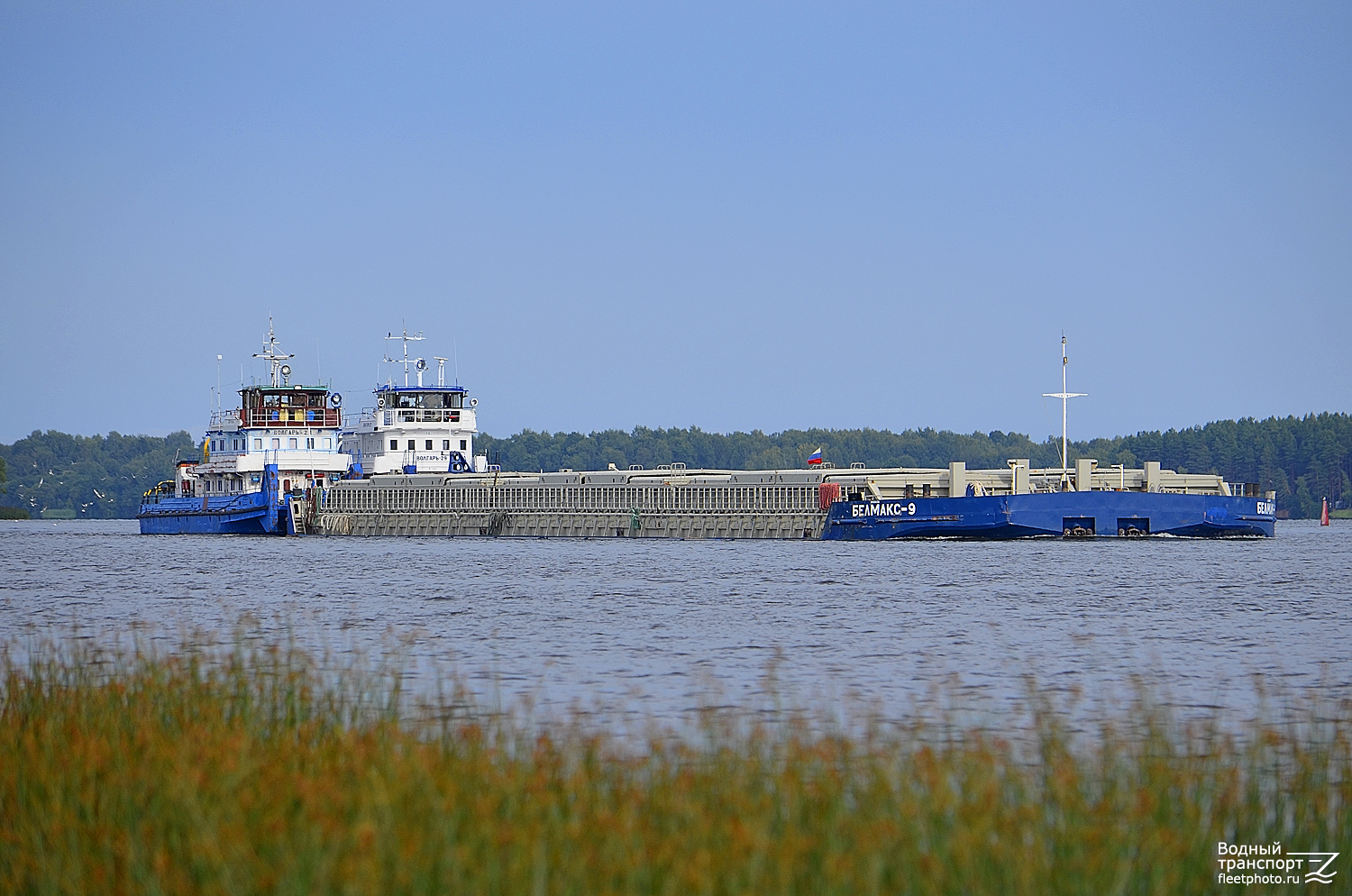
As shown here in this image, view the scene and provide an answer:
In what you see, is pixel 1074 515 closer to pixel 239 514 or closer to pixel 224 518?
pixel 239 514

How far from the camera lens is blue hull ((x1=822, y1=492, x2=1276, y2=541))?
6169 cm

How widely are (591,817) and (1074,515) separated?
179 feet

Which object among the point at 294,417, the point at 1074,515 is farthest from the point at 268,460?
the point at 1074,515

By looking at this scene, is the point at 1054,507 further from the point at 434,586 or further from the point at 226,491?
the point at 226,491

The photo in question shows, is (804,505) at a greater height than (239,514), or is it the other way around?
(804,505)

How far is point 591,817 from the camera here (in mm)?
10016

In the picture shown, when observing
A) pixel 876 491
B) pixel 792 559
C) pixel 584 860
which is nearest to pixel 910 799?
pixel 584 860

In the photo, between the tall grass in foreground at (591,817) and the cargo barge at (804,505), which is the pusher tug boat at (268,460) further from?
the tall grass in foreground at (591,817)

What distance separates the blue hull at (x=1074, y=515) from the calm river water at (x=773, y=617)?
2155mm

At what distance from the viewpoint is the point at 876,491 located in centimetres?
6844

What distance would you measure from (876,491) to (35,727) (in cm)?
5666

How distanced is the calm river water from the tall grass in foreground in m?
5.76

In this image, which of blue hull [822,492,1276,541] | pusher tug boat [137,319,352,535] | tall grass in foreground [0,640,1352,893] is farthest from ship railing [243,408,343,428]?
tall grass in foreground [0,640,1352,893]

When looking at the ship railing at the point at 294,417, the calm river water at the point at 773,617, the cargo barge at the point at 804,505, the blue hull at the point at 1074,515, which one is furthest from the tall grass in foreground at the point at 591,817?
the ship railing at the point at 294,417
